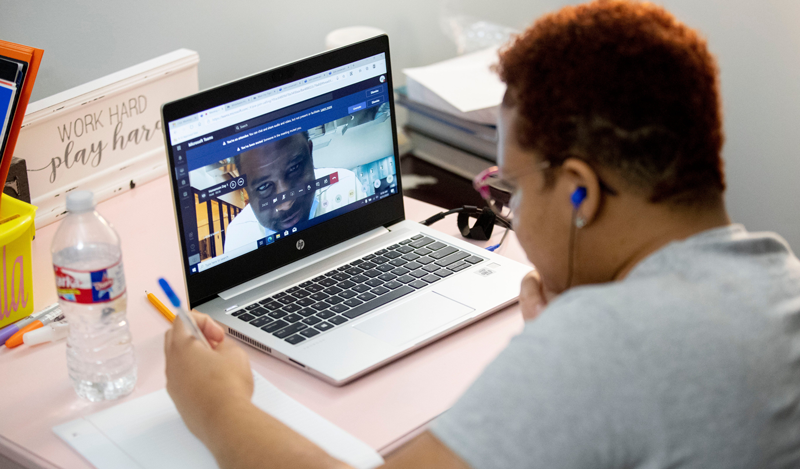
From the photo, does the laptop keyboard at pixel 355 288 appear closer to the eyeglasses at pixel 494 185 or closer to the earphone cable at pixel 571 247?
the eyeglasses at pixel 494 185

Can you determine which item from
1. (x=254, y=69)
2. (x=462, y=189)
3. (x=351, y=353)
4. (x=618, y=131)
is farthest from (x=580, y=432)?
(x=254, y=69)

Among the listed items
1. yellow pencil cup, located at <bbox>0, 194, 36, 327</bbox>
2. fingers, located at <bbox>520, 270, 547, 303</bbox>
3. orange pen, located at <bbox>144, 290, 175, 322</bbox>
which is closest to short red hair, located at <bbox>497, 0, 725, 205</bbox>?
fingers, located at <bbox>520, 270, 547, 303</bbox>

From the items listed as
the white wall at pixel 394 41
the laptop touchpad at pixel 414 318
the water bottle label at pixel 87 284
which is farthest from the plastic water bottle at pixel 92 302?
the white wall at pixel 394 41

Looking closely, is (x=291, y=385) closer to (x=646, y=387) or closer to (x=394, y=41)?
(x=646, y=387)

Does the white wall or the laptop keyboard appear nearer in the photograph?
the laptop keyboard

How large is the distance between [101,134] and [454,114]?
2.43 ft

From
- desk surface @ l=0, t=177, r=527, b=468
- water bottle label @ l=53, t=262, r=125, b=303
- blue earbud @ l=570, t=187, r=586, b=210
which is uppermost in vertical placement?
blue earbud @ l=570, t=187, r=586, b=210

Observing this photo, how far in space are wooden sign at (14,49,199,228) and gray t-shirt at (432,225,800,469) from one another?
1.03m

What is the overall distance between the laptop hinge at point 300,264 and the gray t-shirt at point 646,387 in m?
0.58

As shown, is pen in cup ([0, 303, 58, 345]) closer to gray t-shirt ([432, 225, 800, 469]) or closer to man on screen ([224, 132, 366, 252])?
man on screen ([224, 132, 366, 252])

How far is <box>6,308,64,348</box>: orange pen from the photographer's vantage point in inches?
41.4

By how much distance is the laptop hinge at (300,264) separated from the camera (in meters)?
1.13

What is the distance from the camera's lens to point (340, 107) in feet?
3.91

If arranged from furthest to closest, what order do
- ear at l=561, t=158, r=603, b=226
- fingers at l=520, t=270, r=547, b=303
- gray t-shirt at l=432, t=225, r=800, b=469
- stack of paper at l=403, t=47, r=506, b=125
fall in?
1. stack of paper at l=403, t=47, r=506, b=125
2. fingers at l=520, t=270, r=547, b=303
3. ear at l=561, t=158, r=603, b=226
4. gray t-shirt at l=432, t=225, r=800, b=469
